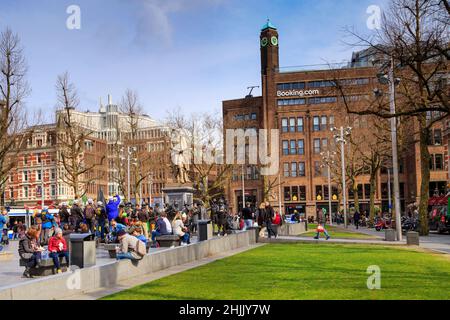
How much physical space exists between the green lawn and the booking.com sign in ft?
76.0

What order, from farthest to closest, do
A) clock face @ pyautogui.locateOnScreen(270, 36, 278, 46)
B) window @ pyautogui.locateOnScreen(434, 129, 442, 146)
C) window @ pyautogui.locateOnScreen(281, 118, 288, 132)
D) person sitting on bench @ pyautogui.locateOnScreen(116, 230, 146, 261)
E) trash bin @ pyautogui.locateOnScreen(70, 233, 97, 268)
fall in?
clock face @ pyautogui.locateOnScreen(270, 36, 278, 46) < window @ pyautogui.locateOnScreen(281, 118, 288, 132) < window @ pyautogui.locateOnScreen(434, 129, 442, 146) < person sitting on bench @ pyautogui.locateOnScreen(116, 230, 146, 261) < trash bin @ pyautogui.locateOnScreen(70, 233, 97, 268)

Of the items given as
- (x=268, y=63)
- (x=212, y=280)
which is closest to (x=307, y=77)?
(x=268, y=63)

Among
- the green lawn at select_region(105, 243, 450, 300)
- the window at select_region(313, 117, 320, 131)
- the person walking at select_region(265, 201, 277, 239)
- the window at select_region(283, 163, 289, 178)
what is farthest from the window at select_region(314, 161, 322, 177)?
the green lawn at select_region(105, 243, 450, 300)

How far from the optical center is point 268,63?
10081cm

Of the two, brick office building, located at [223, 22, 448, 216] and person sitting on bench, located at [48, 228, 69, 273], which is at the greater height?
brick office building, located at [223, 22, 448, 216]

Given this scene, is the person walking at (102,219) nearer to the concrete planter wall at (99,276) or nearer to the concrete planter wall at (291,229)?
the concrete planter wall at (99,276)

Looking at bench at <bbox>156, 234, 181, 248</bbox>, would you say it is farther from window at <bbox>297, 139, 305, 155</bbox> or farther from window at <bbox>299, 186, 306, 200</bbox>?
window at <bbox>297, 139, 305, 155</bbox>

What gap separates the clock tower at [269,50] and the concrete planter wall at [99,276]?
80.8 metres

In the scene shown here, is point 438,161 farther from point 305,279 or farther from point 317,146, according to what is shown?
point 305,279

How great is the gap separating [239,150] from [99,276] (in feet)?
209

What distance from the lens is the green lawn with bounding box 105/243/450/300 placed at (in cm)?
1188

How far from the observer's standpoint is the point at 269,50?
102 m

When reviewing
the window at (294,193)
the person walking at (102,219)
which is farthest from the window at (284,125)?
the person walking at (102,219)
